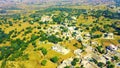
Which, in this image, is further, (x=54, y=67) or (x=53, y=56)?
(x=53, y=56)

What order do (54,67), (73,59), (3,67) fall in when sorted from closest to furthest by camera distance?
(3,67) < (54,67) < (73,59)

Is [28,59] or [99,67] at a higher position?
[28,59]

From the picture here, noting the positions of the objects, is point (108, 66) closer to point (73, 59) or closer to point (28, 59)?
point (73, 59)

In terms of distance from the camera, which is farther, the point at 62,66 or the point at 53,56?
the point at 53,56

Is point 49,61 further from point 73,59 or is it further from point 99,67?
point 99,67

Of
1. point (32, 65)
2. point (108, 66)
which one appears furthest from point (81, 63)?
point (32, 65)

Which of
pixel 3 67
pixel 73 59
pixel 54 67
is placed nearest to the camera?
pixel 3 67

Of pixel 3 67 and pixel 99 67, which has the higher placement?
pixel 3 67

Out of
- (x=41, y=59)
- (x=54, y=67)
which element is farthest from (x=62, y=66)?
(x=41, y=59)

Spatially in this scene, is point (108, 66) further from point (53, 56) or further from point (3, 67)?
point (3, 67)
